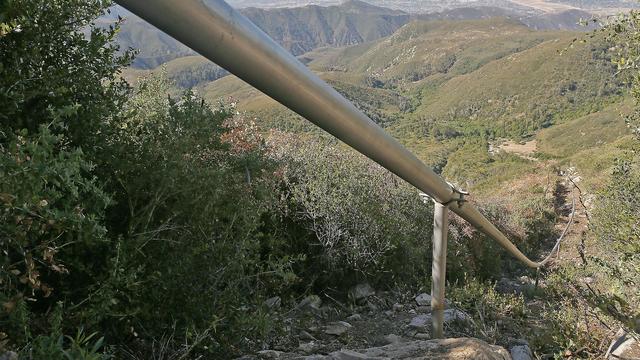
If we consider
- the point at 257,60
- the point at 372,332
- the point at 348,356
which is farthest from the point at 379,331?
the point at 257,60

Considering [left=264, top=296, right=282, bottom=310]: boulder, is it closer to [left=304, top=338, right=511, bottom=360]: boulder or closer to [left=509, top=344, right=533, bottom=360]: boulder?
[left=304, top=338, right=511, bottom=360]: boulder

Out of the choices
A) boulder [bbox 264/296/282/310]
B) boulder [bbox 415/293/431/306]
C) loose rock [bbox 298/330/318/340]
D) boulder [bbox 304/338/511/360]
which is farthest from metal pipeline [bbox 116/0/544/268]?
boulder [bbox 415/293/431/306]

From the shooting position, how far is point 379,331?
15.0ft

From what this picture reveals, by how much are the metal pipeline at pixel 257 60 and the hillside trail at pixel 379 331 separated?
69.6 inches

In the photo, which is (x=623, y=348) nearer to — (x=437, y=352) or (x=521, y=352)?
(x=521, y=352)

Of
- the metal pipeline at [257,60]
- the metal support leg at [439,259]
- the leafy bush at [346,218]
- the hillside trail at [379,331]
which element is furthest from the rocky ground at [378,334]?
the metal pipeline at [257,60]

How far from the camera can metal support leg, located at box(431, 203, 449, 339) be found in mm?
2538

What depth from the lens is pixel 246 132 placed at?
8.16 meters

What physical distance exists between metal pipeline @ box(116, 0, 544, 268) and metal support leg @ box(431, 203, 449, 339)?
3.56ft

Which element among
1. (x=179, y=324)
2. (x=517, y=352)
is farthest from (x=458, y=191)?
(x=517, y=352)

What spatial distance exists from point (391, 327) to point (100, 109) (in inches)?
131

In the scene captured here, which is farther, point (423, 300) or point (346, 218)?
point (346, 218)

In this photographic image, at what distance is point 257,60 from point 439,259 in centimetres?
202

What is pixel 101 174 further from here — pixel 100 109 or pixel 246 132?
pixel 246 132
